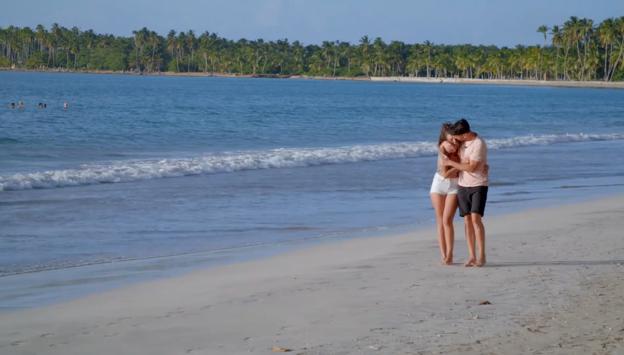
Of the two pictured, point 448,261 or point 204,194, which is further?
point 204,194

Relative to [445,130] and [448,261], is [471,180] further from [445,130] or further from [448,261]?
[448,261]

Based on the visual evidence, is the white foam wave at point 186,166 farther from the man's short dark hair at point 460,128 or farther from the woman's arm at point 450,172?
the man's short dark hair at point 460,128

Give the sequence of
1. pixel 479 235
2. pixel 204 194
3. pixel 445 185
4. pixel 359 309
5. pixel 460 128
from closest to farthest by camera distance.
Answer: pixel 359 309 → pixel 460 128 → pixel 479 235 → pixel 445 185 → pixel 204 194

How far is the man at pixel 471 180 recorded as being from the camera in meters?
9.79

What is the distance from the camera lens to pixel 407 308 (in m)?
7.86

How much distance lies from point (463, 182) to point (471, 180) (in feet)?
0.32

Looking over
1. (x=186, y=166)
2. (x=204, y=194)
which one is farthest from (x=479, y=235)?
(x=186, y=166)

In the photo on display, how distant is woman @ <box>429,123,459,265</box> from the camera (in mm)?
9938

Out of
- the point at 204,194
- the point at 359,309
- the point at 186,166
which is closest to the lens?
the point at 359,309

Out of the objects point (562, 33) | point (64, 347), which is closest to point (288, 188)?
point (64, 347)

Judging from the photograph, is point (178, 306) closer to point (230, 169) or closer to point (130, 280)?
point (130, 280)

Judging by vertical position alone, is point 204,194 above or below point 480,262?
below

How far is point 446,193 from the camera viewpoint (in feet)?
33.4

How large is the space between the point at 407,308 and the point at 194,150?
25013mm
